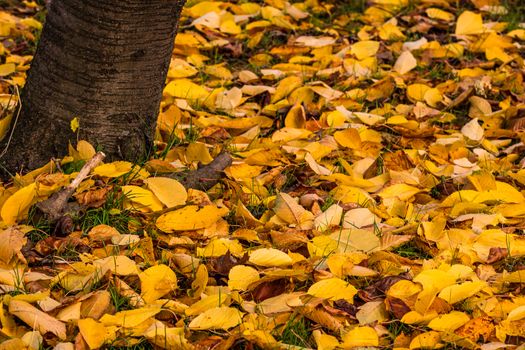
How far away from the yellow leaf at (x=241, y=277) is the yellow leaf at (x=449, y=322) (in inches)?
20.0

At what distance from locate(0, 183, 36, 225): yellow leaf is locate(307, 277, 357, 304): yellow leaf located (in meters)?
0.94

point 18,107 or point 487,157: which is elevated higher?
point 18,107

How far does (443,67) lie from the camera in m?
4.57

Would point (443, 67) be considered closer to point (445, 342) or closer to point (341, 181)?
point (341, 181)

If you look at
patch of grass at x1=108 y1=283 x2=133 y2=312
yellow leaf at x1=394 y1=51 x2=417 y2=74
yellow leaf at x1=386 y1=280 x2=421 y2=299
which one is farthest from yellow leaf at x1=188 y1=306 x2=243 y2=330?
yellow leaf at x1=394 y1=51 x2=417 y2=74

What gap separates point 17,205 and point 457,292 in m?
1.34

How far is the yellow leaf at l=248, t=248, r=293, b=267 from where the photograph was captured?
2741 millimetres

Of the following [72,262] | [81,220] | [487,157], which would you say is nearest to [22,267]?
[72,262]

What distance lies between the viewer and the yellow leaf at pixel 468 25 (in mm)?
4895

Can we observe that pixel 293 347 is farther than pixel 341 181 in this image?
No

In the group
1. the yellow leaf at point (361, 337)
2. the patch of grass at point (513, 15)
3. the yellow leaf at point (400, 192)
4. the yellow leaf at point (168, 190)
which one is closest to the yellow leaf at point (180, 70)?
the yellow leaf at point (168, 190)

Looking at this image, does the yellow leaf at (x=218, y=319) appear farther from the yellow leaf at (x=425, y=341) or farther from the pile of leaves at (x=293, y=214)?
the yellow leaf at (x=425, y=341)

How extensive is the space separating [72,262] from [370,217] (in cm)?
98

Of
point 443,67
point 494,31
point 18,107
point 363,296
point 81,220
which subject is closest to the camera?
point 363,296
